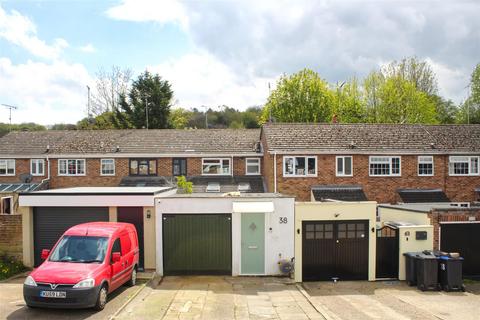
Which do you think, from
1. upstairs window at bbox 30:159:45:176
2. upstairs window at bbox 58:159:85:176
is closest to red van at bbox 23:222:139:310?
upstairs window at bbox 58:159:85:176

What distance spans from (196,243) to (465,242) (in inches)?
380

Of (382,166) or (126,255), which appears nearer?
(126,255)

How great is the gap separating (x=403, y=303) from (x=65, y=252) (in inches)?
378

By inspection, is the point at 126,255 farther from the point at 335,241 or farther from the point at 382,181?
the point at 382,181

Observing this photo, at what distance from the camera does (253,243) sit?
16.0 m

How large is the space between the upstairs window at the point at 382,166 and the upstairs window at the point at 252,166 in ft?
24.0

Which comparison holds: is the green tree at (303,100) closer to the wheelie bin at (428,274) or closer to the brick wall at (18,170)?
the brick wall at (18,170)

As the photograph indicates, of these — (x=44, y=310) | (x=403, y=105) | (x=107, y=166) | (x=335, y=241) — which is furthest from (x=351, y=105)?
(x=44, y=310)

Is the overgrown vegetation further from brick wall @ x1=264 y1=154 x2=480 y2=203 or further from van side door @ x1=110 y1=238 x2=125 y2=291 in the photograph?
van side door @ x1=110 y1=238 x2=125 y2=291

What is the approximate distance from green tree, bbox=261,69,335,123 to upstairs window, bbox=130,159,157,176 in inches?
763

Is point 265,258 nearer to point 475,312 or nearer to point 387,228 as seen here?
point 387,228

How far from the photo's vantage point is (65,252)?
12445mm

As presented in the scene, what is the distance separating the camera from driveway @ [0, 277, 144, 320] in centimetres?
1114

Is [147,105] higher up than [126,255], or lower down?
higher up
